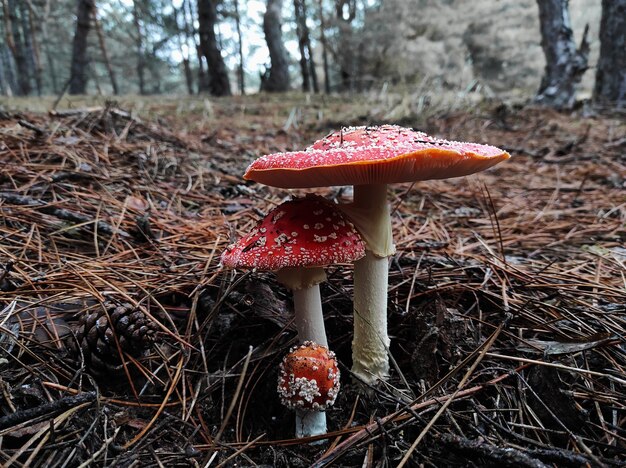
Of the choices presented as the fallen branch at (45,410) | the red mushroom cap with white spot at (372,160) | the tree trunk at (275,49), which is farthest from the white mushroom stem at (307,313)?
the tree trunk at (275,49)

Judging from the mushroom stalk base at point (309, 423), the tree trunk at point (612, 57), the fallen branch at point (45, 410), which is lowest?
the mushroom stalk base at point (309, 423)

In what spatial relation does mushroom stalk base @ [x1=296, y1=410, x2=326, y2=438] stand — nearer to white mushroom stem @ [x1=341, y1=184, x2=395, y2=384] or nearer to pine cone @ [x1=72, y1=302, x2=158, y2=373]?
white mushroom stem @ [x1=341, y1=184, x2=395, y2=384]

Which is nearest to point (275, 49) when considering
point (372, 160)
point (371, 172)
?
point (371, 172)

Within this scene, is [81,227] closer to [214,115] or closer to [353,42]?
[214,115]

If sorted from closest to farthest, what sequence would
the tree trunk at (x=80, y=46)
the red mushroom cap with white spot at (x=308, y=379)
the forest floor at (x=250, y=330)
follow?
the forest floor at (x=250, y=330)
the red mushroom cap with white spot at (x=308, y=379)
the tree trunk at (x=80, y=46)

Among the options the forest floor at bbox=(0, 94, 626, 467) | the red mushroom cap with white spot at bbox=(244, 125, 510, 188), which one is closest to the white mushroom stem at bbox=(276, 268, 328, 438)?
the forest floor at bbox=(0, 94, 626, 467)

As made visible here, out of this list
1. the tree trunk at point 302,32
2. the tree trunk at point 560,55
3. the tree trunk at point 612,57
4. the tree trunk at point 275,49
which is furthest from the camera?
the tree trunk at point 302,32

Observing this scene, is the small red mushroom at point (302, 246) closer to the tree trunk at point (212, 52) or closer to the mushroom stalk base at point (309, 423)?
the mushroom stalk base at point (309, 423)
